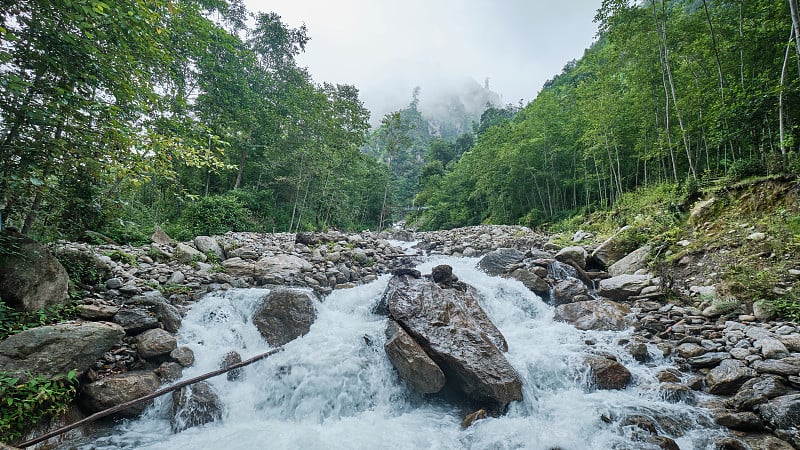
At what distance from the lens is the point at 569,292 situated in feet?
25.2

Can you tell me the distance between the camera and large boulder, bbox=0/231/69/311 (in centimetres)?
388

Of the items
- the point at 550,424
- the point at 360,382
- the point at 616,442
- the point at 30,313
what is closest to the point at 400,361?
the point at 360,382

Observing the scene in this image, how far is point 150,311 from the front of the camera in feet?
16.4

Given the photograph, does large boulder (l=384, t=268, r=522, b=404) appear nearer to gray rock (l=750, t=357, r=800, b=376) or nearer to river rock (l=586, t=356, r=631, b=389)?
river rock (l=586, t=356, r=631, b=389)

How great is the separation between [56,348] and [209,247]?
485cm

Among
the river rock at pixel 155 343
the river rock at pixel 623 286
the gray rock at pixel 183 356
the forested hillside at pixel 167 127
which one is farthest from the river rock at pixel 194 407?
the river rock at pixel 623 286

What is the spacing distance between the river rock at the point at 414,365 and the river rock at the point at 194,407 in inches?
102

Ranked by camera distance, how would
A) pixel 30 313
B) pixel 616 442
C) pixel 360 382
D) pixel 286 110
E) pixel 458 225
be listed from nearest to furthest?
1. pixel 616 442
2. pixel 30 313
3. pixel 360 382
4. pixel 286 110
5. pixel 458 225

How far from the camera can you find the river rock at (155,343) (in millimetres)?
4430

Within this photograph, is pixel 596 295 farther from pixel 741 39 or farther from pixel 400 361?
pixel 741 39

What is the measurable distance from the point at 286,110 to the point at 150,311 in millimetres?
15235

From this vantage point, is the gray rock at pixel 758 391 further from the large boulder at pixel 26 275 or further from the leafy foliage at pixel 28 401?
the large boulder at pixel 26 275

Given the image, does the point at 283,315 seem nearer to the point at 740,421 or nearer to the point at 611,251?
the point at 740,421

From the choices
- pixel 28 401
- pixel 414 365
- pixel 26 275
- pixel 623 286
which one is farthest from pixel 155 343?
pixel 623 286
